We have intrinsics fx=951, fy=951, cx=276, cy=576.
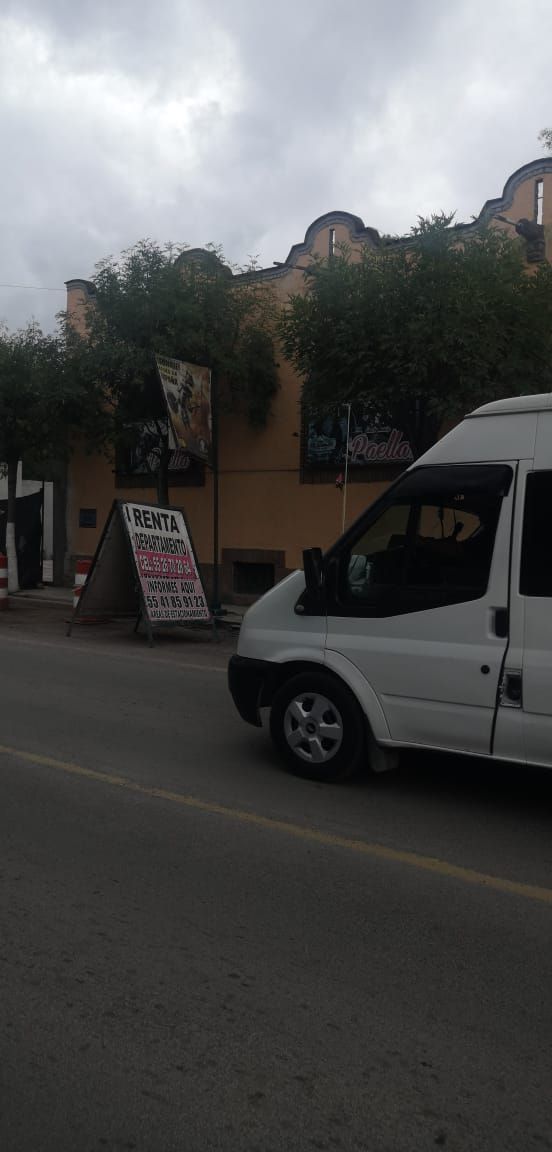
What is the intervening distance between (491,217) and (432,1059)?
1498cm

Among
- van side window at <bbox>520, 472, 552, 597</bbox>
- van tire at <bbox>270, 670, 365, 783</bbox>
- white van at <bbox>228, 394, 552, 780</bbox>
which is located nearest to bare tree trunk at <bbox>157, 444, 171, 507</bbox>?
white van at <bbox>228, 394, 552, 780</bbox>

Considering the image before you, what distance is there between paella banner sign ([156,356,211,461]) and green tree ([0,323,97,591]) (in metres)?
2.59

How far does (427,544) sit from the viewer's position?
548cm

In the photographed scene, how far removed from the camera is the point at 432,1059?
2.87 m

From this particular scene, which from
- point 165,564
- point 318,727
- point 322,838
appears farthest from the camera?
point 165,564

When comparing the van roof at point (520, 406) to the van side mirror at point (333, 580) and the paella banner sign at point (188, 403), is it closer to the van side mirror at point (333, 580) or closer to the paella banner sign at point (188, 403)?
the van side mirror at point (333, 580)

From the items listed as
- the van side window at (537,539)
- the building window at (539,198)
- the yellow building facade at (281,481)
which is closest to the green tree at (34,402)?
the yellow building facade at (281,481)

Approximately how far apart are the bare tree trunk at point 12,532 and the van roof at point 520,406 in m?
16.4

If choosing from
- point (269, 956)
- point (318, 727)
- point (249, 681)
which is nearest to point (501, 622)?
point (318, 727)

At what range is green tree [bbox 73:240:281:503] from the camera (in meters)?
16.9

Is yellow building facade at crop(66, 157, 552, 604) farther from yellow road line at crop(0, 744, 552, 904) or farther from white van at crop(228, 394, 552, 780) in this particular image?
yellow road line at crop(0, 744, 552, 904)

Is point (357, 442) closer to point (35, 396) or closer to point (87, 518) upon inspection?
point (35, 396)

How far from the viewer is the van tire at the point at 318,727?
5.67 meters

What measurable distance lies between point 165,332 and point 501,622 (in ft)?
43.2
